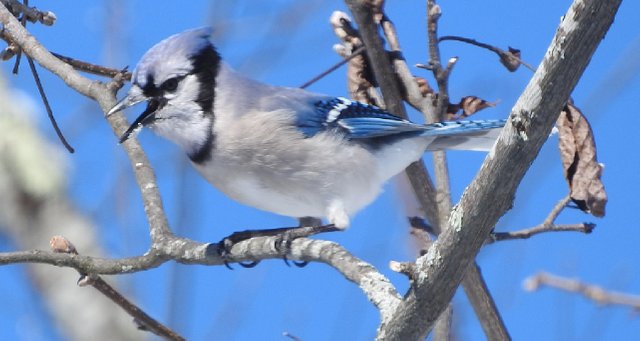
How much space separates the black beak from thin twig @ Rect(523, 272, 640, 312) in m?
1.13

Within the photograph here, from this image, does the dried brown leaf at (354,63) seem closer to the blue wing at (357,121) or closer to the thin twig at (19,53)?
the blue wing at (357,121)

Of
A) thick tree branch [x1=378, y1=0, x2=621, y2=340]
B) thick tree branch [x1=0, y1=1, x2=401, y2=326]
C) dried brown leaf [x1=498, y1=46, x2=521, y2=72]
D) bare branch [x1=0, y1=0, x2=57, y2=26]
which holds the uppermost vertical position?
bare branch [x1=0, y1=0, x2=57, y2=26]

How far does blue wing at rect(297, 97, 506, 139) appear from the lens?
2537 millimetres

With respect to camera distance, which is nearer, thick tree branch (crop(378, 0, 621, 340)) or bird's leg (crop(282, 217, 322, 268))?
thick tree branch (crop(378, 0, 621, 340))

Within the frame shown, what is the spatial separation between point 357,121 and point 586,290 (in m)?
0.77

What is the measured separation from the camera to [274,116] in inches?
98.1

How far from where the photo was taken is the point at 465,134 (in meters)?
2.60

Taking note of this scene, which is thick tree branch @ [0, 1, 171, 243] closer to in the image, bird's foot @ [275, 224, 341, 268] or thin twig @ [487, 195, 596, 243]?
bird's foot @ [275, 224, 341, 268]

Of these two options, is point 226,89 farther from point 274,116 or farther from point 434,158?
point 434,158

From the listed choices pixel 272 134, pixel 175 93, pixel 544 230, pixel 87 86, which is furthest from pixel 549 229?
pixel 87 86

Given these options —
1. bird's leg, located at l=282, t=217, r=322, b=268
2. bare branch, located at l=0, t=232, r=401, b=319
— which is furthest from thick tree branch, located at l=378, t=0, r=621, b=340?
bird's leg, located at l=282, t=217, r=322, b=268

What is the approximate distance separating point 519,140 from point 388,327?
0.39 m

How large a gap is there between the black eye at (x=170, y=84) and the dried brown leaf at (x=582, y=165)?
3.34 ft

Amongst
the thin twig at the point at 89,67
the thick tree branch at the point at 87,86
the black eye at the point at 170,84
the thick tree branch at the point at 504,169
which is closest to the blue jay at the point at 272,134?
the black eye at the point at 170,84
